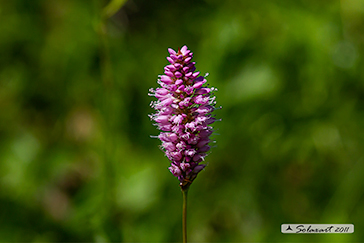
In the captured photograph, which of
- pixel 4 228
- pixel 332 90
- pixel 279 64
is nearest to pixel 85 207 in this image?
pixel 4 228

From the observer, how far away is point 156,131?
2914 mm

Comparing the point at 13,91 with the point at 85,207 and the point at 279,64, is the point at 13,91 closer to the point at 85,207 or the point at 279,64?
the point at 85,207

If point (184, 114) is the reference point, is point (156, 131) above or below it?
above

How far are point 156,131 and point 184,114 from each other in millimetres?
1680

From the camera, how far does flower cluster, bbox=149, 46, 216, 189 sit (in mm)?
1207

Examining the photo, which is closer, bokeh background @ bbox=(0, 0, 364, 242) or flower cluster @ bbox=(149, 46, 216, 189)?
flower cluster @ bbox=(149, 46, 216, 189)

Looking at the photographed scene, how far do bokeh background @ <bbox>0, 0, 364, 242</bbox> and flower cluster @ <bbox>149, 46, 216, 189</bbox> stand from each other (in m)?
1.12

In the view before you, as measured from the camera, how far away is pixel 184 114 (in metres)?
1.25

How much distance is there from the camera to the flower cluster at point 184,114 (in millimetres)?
1207

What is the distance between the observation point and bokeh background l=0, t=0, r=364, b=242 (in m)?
2.60

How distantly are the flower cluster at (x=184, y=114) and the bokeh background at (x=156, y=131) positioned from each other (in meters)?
1.12

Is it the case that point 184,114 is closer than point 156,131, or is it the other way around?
point 184,114

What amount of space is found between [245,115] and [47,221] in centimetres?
169

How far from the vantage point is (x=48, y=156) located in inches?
120
